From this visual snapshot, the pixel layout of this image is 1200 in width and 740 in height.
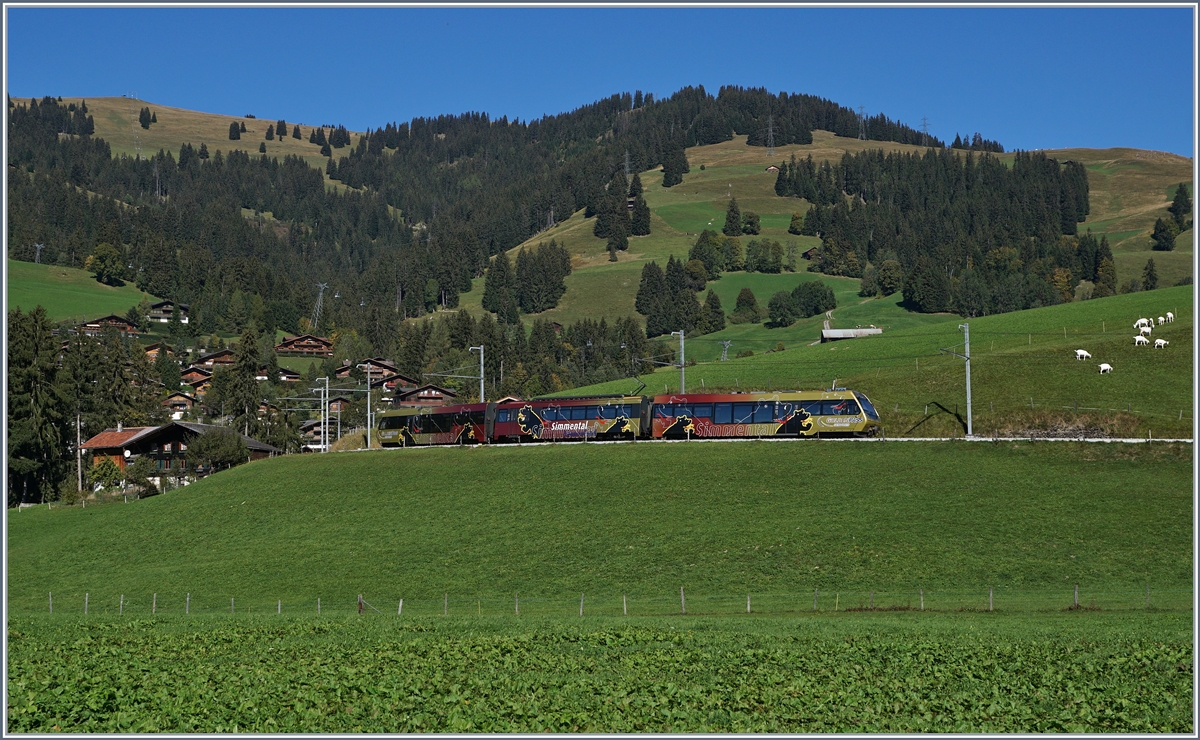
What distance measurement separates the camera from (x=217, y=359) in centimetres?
19588

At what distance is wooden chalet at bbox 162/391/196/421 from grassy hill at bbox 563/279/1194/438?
76.7 meters

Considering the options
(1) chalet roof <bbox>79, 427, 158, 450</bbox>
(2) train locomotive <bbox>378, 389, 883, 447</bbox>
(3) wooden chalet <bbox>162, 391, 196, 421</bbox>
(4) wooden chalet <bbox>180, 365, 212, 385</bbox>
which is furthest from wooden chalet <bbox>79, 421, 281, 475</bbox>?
(4) wooden chalet <bbox>180, 365, 212, 385</bbox>

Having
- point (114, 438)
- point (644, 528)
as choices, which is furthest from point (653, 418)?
point (114, 438)

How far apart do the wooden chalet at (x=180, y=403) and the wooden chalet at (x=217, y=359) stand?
2306 centimetres

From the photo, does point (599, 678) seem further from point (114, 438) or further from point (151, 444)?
point (114, 438)

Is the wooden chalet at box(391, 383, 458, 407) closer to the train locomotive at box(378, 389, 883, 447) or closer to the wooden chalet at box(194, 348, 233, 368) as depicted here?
the wooden chalet at box(194, 348, 233, 368)

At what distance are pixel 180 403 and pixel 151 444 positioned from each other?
Answer: 209 feet

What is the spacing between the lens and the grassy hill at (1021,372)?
7406 centimetres

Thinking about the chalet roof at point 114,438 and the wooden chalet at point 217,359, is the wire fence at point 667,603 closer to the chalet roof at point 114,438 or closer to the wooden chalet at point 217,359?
the chalet roof at point 114,438

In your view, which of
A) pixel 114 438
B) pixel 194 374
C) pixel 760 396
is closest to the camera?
pixel 760 396

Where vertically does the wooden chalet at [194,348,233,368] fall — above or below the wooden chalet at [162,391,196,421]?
above

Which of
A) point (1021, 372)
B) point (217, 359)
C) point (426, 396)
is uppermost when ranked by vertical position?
point (217, 359)

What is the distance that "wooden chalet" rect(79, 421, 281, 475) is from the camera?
103 meters

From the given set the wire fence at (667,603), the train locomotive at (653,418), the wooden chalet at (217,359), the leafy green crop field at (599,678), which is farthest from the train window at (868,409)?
the wooden chalet at (217,359)
